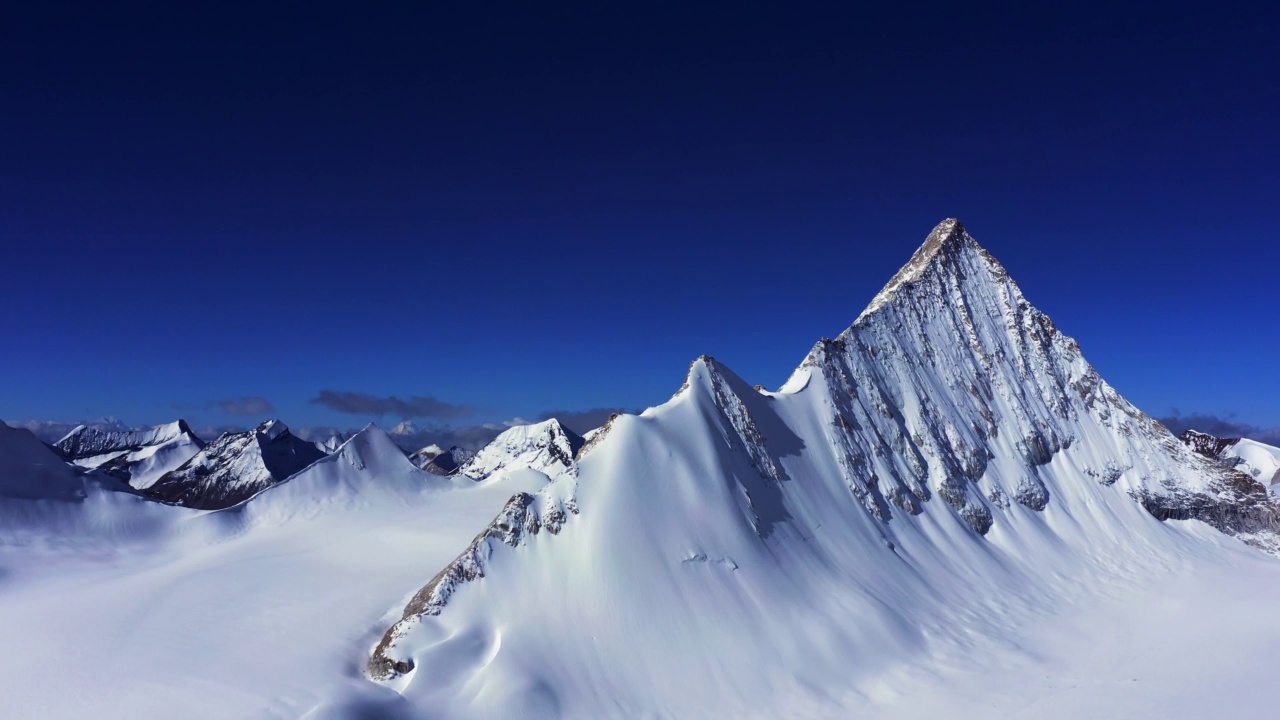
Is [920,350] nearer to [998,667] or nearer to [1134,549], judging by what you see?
[1134,549]

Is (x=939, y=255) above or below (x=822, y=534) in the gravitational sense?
above

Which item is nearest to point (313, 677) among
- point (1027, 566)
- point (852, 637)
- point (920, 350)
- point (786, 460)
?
point (852, 637)

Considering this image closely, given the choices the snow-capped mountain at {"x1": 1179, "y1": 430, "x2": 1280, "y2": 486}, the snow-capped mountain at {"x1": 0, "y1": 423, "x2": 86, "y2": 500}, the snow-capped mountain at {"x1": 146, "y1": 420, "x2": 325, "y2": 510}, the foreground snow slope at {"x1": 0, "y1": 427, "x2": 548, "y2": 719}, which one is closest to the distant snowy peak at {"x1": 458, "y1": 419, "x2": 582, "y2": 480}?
the snow-capped mountain at {"x1": 146, "y1": 420, "x2": 325, "y2": 510}

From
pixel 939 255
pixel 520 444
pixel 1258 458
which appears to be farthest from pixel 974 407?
pixel 520 444

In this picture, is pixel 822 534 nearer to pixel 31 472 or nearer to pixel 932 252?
pixel 932 252

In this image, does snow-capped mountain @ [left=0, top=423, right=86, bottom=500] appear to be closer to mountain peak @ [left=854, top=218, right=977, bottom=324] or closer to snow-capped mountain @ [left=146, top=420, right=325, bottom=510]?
snow-capped mountain @ [left=146, top=420, right=325, bottom=510]

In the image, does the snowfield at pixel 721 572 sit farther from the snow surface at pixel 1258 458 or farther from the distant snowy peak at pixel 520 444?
the distant snowy peak at pixel 520 444
